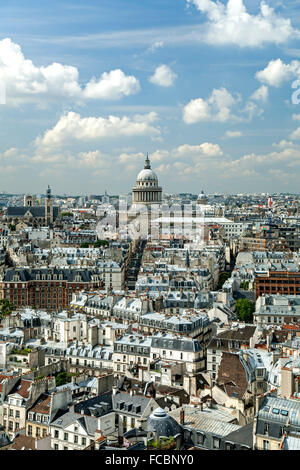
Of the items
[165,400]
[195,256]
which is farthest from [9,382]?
[195,256]

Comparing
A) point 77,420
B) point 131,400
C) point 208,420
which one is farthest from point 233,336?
point 77,420

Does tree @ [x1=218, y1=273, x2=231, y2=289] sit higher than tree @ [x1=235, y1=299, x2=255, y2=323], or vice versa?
tree @ [x1=218, y1=273, x2=231, y2=289]

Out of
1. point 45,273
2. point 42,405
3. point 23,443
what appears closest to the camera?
point 23,443

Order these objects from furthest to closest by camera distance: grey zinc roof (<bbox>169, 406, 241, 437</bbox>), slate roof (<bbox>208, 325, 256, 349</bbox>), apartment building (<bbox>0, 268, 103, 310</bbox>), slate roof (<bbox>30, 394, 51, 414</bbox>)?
A: 1. apartment building (<bbox>0, 268, 103, 310</bbox>)
2. slate roof (<bbox>208, 325, 256, 349</bbox>)
3. slate roof (<bbox>30, 394, 51, 414</bbox>)
4. grey zinc roof (<bbox>169, 406, 241, 437</bbox>)

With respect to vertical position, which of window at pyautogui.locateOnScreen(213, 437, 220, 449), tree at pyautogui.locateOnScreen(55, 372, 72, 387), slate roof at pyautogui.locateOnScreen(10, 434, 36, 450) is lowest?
slate roof at pyautogui.locateOnScreen(10, 434, 36, 450)

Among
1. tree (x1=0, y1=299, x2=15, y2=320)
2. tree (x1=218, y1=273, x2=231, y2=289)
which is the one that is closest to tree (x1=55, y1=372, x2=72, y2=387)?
tree (x1=0, y1=299, x2=15, y2=320)

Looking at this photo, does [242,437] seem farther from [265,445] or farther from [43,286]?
[43,286]

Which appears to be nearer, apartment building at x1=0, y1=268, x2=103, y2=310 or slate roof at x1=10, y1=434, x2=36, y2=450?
slate roof at x1=10, y1=434, x2=36, y2=450

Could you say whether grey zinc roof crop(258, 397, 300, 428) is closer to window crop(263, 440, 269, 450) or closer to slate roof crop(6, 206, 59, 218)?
window crop(263, 440, 269, 450)
